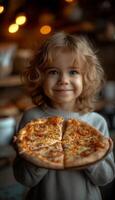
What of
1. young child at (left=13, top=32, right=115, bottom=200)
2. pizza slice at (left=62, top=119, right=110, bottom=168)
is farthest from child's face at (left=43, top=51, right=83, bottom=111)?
pizza slice at (left=62, top=119, right=110, bottom=168)

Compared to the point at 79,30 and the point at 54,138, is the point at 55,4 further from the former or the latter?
the point at 54,138

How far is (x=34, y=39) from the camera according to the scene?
322 cm

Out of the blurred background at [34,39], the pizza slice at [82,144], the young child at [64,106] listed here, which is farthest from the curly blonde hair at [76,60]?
the blurred background at [34,39]

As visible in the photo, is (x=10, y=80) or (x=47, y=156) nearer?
(x=47, y=156)

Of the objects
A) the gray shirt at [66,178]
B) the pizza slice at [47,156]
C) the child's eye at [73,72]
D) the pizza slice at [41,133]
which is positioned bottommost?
the gray shirt at [66,178]

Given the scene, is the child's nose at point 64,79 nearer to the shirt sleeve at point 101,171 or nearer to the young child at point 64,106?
the young child at point 64,106

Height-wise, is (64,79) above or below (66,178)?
above

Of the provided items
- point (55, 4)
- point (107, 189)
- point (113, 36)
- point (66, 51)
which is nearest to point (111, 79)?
point (113, 36)

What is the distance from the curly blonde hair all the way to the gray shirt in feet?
0.32

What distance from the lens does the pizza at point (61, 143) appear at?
1.13m

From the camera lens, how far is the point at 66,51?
51.1 inches

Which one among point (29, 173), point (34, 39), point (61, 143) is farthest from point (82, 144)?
point (34, 39)

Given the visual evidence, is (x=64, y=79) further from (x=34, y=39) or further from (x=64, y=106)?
(x=34, y=39)

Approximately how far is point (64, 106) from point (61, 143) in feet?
0.48
